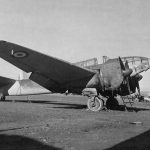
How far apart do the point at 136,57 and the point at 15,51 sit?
9135 millimetres

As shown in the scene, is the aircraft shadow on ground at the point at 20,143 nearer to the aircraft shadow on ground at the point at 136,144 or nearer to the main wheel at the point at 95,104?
the aircraft shadow on ground at the point at 136,144

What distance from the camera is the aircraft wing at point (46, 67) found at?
38.7 ft

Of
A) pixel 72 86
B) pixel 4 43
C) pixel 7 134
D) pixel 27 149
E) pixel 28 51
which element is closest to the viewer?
pixel 27 149

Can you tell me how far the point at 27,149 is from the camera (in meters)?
4.84

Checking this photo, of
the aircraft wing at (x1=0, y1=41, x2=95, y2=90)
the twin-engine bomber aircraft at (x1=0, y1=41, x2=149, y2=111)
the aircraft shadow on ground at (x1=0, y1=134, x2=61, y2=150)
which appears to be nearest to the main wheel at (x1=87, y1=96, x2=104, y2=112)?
the twin-engine bomber aircraft at (x1=0, y1=41, x2=149, y2=111)

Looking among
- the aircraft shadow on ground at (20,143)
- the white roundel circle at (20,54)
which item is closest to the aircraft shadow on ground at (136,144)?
the aircraft shadow on ground at (20,143)

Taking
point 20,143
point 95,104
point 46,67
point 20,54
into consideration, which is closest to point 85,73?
point 95,104

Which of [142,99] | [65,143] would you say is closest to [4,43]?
[65,143]

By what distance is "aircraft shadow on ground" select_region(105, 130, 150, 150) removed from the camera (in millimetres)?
4934

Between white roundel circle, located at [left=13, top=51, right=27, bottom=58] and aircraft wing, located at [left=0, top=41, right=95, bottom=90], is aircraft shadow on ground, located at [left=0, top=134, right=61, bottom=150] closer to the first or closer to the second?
aircraft wing, located at [left=0, top=41, right=95, bottom=90]

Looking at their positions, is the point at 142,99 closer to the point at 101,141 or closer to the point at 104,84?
the point at 104,84

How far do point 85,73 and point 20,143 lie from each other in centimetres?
811

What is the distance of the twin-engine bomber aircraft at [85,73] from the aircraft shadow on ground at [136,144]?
6.58 m

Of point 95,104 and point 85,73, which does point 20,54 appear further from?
point 95,104
